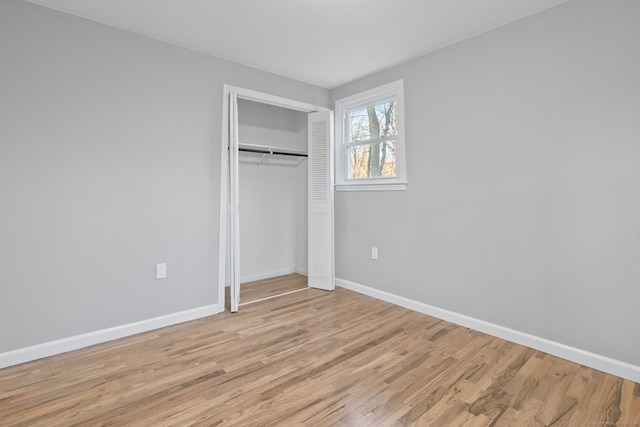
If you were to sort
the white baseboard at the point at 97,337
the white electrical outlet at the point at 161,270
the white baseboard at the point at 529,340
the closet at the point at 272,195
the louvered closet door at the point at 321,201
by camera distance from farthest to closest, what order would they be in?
the closet at the point at 272,195 → the louvered closet door at the point at 321,201 → the white electrical outlet at the point at 161,270 → the white baseboard at the point at 97,337 → the white baseboard at the point at 529,340

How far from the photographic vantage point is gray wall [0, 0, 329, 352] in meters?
2.07

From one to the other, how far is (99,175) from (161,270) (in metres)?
Answer: 0.90

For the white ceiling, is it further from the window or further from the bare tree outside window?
the bare tree outside window

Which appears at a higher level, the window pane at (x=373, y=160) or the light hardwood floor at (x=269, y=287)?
the window pane at (x=373, y=160)

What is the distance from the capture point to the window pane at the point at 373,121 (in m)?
3.29

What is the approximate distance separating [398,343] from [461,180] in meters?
1.46

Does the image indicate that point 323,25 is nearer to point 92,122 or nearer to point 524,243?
point 92,122

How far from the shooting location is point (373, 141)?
343cm

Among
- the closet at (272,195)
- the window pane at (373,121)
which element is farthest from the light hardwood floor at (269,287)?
the window pane at (373,121)

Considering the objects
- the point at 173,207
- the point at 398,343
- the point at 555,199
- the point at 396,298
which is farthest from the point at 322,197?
the point at 555,199

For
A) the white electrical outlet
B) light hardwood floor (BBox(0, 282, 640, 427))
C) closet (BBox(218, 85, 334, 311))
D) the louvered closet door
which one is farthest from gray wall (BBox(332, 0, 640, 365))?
the white electrical outlet

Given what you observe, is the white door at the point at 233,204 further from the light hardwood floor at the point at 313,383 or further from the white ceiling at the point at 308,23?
the white ceiling at the point at 308,23

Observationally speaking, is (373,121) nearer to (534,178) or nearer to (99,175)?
(534,178)

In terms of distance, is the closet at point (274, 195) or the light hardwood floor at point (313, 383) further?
the closet at point (274, 195)
